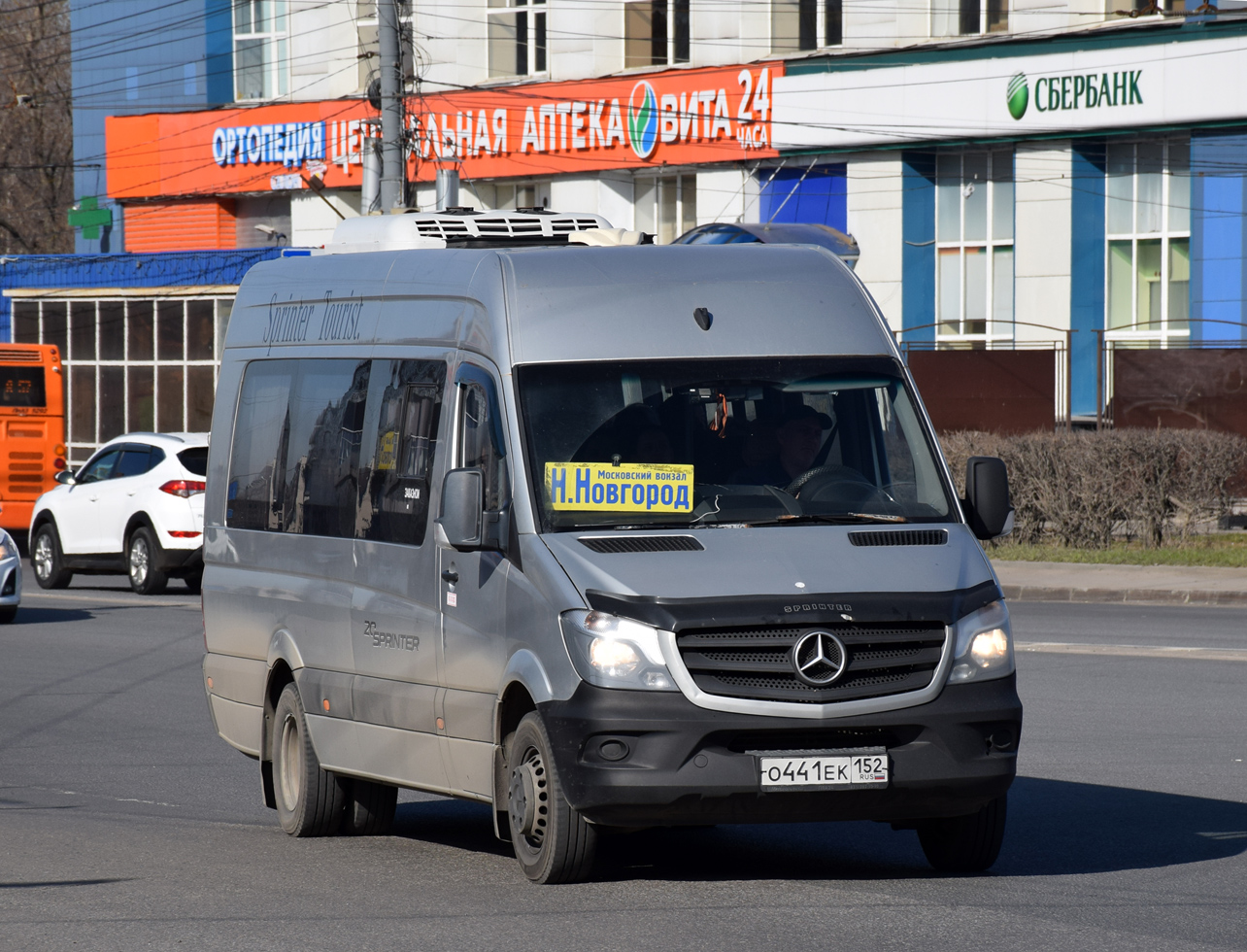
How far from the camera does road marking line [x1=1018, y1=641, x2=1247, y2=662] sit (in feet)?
49.0

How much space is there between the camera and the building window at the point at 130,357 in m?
42.0

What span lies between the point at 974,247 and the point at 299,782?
2765 centimetres

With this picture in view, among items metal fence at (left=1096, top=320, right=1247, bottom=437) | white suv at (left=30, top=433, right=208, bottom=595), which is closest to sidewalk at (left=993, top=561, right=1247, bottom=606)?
metal fence at (left=1096, top=320, right=1247, bottom=437)

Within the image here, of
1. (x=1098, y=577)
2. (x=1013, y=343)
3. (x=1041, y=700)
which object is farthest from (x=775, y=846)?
(x=1013, y=343)

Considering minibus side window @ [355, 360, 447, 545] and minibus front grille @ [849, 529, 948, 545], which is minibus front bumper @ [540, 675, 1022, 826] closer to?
minibus front grille @ [849, 529, 948, 545]

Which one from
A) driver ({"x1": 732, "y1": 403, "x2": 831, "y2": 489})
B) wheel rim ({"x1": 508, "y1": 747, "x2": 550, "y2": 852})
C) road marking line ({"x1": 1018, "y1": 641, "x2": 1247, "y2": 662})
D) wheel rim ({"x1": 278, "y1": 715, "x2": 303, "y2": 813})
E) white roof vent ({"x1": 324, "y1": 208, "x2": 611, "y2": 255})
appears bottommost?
road marking line ({"x1": 1018, "y1": 641, "x2": 1247, "y2": 662})

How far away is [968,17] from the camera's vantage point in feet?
115

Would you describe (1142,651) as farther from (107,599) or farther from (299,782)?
(107,599)

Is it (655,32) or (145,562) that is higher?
(655,32)

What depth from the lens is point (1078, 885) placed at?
706 cm

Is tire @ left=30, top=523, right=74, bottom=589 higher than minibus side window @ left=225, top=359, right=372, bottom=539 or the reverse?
the reverse

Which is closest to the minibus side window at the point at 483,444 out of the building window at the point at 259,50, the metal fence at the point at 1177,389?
the metal fence at the point at 1177,389

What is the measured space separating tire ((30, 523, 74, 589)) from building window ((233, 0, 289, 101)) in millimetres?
25640

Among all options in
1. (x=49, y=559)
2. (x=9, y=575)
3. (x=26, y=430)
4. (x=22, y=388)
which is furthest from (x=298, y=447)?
→ (x=22, y=388)
